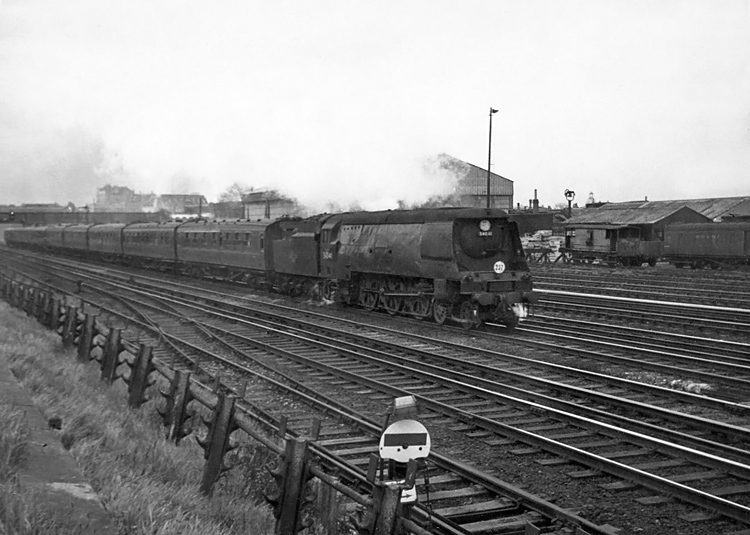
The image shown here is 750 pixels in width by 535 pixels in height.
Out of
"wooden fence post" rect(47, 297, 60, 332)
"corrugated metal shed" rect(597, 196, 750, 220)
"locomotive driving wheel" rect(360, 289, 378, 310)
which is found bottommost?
"wooden fence post" rect(47, 297, 60, 332)

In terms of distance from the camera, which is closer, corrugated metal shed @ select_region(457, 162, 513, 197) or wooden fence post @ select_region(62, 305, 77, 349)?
wooden fence post @ select_region(62, 305, 77, 349)

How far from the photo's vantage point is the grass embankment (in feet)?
14.8

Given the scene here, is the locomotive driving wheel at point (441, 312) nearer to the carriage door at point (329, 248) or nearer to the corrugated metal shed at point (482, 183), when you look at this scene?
the carriage door at point (329, 248)

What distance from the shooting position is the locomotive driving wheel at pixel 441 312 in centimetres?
1709

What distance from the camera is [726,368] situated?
12.2m

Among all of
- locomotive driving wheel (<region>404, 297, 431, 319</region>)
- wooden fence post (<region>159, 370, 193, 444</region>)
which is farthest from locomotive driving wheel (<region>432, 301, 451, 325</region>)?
wooden fence post (<region>159, 370, 193, 444</region>)

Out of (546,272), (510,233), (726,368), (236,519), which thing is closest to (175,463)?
(236,519)

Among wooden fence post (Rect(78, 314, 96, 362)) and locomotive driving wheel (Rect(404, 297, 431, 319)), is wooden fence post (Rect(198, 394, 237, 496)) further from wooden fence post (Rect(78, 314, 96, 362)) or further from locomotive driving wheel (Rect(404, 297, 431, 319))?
locomotive driving wheel (Rect(404, 297, 431, 319))

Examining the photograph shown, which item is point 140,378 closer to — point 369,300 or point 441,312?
point 441,312

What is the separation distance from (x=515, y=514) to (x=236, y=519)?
238 centimetres

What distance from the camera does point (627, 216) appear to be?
149ft

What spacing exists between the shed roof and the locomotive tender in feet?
79.2

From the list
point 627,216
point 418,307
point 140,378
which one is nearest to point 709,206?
point 627,216

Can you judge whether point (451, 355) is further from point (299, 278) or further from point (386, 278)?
point (299, 278)
